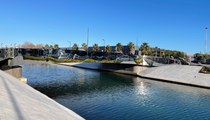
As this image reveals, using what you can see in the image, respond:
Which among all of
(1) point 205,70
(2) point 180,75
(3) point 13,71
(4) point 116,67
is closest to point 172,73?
(2) point 180,75

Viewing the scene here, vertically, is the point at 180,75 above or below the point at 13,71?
below

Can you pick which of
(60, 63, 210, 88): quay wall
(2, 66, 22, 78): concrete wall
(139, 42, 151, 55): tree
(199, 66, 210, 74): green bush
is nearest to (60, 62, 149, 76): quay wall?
(60, 63, 210, 88): quay wall

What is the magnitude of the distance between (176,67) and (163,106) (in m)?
34.0

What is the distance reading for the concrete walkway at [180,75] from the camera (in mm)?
55125

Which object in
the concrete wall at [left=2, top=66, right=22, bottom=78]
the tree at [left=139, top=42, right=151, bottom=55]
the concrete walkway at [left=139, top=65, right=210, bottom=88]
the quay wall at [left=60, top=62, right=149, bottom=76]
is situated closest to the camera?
the concrete wall at [left=2, top=66, right=22, bottom=78]

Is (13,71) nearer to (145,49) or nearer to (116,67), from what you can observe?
(116,67)

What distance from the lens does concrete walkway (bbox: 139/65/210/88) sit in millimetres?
55125

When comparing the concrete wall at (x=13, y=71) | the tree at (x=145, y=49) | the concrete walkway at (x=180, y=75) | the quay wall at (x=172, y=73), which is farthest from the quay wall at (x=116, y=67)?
the tree at (x=145, y=49)

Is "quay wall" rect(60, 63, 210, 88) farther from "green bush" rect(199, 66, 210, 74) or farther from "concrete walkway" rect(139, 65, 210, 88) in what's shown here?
"green bush" rect(199, 66, 210, 74)

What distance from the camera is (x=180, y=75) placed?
6128 cm

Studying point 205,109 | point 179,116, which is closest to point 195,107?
point 205,109

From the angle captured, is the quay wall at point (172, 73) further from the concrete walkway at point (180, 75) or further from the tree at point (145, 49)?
the tree at point (145, 49)

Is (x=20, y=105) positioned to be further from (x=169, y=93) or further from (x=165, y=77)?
(x=165, y=77)

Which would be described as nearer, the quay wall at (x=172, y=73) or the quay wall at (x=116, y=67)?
the quay wall at (x=172, y=73)
